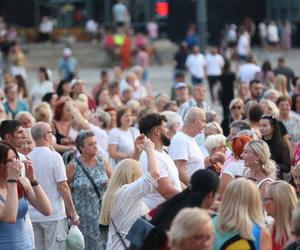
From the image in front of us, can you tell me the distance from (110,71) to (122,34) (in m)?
1.52

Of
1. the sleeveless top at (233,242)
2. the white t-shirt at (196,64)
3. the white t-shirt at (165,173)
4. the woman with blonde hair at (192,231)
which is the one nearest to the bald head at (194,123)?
the white t-shirt at (165,173)

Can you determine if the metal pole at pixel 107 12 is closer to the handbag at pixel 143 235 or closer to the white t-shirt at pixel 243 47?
the white t-shirt at pixel 243 47

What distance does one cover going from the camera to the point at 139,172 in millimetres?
10203

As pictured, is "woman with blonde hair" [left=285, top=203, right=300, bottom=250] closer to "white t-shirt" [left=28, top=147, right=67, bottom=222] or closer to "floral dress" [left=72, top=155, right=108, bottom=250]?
"white t-shirt" [left=28, top=147, right=67, bottom=222]

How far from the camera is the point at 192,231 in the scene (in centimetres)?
700

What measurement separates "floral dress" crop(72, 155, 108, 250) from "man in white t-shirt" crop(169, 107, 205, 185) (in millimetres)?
787

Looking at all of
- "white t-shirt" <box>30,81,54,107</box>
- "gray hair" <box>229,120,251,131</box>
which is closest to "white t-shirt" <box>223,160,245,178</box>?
"gray hair" <box>229,120,251,131</box>

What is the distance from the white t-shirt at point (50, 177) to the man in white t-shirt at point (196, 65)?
67.0ft

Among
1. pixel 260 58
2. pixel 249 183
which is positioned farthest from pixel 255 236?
pixel 260 58

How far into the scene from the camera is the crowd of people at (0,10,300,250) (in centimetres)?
806

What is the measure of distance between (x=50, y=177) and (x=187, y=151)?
1.75 metres

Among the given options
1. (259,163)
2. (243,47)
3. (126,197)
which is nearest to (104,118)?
(259,163)

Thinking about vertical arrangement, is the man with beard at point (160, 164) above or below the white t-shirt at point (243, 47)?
above

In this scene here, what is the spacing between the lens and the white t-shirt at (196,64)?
31.7m
